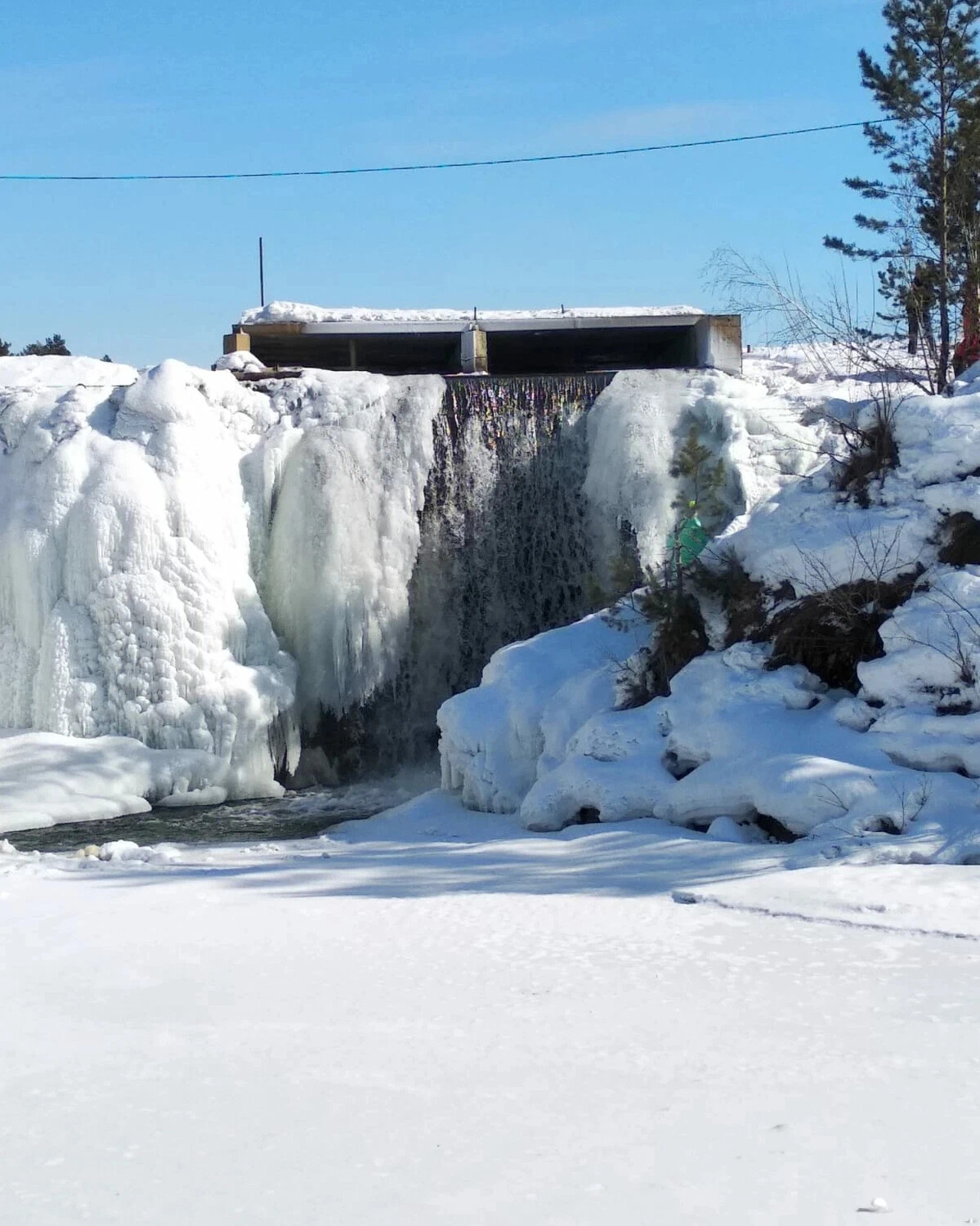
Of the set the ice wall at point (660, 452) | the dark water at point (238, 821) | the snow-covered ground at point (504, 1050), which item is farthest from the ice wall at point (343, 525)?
the snow-covered ground at point (504, 1050)

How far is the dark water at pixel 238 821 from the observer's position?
10.8 meters

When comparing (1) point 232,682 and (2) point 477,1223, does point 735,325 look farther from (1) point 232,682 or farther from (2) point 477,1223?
(2) point 477,1223

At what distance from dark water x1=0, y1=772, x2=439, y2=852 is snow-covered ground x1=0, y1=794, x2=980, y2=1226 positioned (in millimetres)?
3754

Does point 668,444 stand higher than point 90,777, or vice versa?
point 668,444

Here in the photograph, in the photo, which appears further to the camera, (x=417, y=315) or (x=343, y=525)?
(x=417, y=315)

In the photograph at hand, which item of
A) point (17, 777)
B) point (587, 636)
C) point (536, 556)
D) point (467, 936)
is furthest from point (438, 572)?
point (467, 936)

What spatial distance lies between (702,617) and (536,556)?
4789 mm

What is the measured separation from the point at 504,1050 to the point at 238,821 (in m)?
7.77

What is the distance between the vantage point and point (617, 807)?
8719 mm

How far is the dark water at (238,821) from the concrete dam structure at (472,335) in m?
6.56

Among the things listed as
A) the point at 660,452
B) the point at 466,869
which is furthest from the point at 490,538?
the point at 466,869

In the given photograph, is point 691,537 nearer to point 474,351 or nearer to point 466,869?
point 466,869

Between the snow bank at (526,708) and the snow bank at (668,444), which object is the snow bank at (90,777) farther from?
the snow bank at (668,444)

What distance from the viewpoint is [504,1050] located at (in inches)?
165
